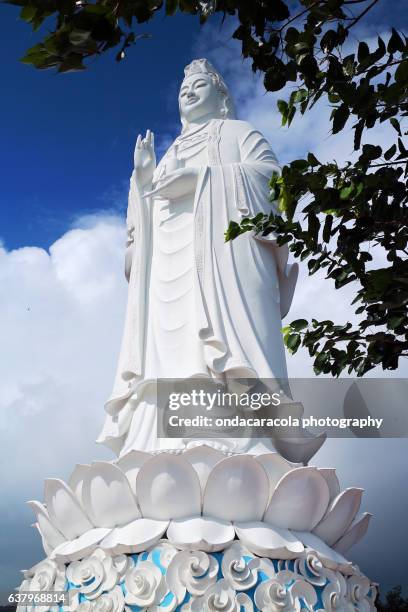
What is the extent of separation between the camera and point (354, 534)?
392 centimetres

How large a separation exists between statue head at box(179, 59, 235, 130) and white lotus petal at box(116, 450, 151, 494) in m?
3.13

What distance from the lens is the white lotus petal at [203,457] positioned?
3.55 m

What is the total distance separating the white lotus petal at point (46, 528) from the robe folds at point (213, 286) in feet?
1.99

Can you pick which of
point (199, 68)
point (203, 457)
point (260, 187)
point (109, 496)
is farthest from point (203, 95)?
point (109, 496)

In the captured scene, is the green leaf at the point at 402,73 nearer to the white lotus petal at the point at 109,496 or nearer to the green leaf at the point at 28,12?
the green leaf at the point at 28,12

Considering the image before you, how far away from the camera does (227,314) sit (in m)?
4.39

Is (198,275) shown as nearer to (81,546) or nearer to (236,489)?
(236,489)

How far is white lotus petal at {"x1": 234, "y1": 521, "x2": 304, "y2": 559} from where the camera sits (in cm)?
335

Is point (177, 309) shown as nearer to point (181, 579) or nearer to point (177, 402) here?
point (177, 402)

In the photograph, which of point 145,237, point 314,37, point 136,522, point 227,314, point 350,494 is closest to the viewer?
point 314,37

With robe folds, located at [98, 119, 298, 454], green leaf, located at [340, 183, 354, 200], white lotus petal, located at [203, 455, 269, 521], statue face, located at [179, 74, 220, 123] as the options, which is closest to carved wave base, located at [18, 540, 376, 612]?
white lotus petal, located at [203, 455, 269, 521]

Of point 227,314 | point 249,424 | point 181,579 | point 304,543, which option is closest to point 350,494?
point 304,543

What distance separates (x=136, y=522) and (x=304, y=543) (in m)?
0.88

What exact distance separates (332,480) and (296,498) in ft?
1.00
